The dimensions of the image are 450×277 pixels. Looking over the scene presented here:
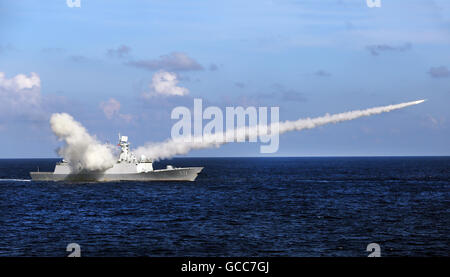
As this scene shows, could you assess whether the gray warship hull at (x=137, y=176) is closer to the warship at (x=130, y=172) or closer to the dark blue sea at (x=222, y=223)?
the warship at (x=130, y=172)

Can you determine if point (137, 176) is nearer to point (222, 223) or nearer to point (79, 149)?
point (79, 149)

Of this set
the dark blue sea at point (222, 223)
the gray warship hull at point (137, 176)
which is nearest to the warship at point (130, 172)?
the gray warship hull at point (137, 176)

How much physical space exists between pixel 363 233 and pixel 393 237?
7.48 feet

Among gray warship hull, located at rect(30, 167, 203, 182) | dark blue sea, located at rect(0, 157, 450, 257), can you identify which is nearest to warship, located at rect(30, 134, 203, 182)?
gray warship hull, located at rect(30, 167, 203, 182)

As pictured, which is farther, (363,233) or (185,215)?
(185,215)

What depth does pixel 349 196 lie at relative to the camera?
68.4 meters

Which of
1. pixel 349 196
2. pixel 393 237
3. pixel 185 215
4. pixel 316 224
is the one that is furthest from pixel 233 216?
pixel 349 196

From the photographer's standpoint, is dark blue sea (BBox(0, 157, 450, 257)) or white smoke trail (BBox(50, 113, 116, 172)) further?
white smoke trail (BBox(50, 113, 116, 172))

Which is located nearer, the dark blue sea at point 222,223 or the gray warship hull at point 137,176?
the dark blue sea at point 222,223

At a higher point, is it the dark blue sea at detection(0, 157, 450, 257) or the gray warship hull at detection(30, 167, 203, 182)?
the gray warship hull at detection(30, 167, 203, 182)

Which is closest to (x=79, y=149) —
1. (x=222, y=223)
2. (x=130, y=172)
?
(x=130, y=172)

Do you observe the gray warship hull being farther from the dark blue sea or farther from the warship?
the dark blue sea
